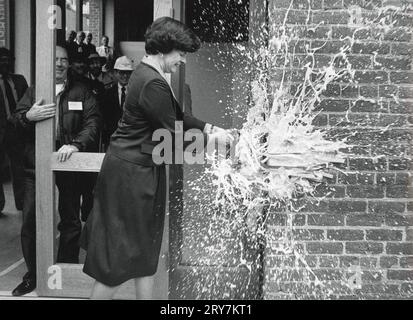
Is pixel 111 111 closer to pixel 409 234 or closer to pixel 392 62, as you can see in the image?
pixel 392 62

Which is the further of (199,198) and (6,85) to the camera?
A: (6,85)

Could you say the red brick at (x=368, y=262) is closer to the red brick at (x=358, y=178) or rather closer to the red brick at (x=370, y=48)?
the red brick at (x=358, y=178)

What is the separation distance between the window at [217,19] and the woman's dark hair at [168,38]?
1.19 meters

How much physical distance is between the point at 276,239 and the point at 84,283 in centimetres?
157

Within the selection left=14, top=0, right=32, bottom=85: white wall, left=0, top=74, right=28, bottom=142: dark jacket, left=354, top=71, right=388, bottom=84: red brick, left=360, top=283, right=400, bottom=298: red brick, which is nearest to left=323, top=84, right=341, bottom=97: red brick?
left=354, top=71, right=388, bottom=84: red brick

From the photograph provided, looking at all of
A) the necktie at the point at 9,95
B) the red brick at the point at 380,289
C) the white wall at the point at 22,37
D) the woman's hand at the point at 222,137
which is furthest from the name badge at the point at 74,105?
the white wall at the point at 22,37

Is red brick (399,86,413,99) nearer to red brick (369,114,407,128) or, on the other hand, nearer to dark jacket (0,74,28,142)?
red brick (369,114,407,128)

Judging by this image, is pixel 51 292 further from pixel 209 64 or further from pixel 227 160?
pixel 209 64

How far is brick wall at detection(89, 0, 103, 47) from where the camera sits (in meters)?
9.70

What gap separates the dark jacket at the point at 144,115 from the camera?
11.4ft

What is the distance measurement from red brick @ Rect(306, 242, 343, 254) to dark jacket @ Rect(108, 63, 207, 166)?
1.16 metres

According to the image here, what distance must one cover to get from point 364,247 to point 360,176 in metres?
0.46

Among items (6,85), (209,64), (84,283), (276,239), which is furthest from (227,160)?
(6,85)

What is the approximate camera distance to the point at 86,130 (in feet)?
15.3
